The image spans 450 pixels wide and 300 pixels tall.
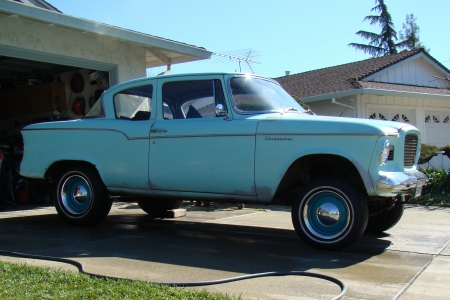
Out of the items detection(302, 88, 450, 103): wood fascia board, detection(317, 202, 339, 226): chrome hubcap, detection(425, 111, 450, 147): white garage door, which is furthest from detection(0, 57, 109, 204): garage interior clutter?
detection(425, 111, 450, 147): white garage door

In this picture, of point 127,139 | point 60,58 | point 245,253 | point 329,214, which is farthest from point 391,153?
point 60,58

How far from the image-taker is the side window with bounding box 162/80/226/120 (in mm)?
6309

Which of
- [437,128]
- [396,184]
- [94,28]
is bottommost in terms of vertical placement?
[396,184]

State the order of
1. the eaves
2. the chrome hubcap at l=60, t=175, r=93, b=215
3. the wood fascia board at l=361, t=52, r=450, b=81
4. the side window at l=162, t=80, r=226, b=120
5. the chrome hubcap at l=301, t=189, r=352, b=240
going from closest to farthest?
the chrome hubcap at l=301, t=189, r=352, b=240, the side window at l=162, t=80, r=226, b=120, the chrome hubcap at l=60, t=175, r=93, b=215, the eaves, the wood fascia board at l=361, t=52, r=450, b=81

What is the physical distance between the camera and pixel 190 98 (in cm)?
663

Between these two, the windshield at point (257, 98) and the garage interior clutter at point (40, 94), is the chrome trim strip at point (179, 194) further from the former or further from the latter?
the garage interior clutter at point (40, 94)

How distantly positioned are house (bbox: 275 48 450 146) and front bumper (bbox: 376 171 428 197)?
9.65 metres

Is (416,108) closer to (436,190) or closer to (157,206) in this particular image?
(436,190)

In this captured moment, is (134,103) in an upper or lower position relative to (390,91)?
lower

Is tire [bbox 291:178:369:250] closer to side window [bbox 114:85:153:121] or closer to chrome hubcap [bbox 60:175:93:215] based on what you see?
side window [bbox 114:85:153:121]

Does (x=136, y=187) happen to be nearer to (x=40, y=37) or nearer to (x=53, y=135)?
(x=53, y=135)

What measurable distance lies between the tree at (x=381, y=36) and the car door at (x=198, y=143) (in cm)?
3719

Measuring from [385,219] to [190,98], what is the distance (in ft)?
9.51

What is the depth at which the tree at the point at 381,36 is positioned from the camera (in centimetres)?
4066
